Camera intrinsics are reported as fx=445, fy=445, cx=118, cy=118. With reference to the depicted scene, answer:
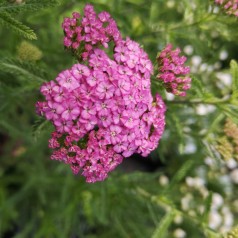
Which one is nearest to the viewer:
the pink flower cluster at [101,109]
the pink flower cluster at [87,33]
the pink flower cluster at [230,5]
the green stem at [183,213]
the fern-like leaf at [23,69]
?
the pink flower cluster at [101,109]

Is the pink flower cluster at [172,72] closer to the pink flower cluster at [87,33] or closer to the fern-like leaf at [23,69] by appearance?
the pink flower cluster at [87,33]

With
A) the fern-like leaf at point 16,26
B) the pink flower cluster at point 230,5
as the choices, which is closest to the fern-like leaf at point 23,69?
the fern-like leaf at point 16,26

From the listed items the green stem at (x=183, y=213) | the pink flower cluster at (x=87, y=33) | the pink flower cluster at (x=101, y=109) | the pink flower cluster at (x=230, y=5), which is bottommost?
the green stem at (x=183, y=213)

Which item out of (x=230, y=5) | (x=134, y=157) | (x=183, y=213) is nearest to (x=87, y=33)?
(x=230, y=5)

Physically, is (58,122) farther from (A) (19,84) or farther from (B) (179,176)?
(B) (179,176)

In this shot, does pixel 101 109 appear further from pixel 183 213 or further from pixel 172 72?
pixel 183 213
